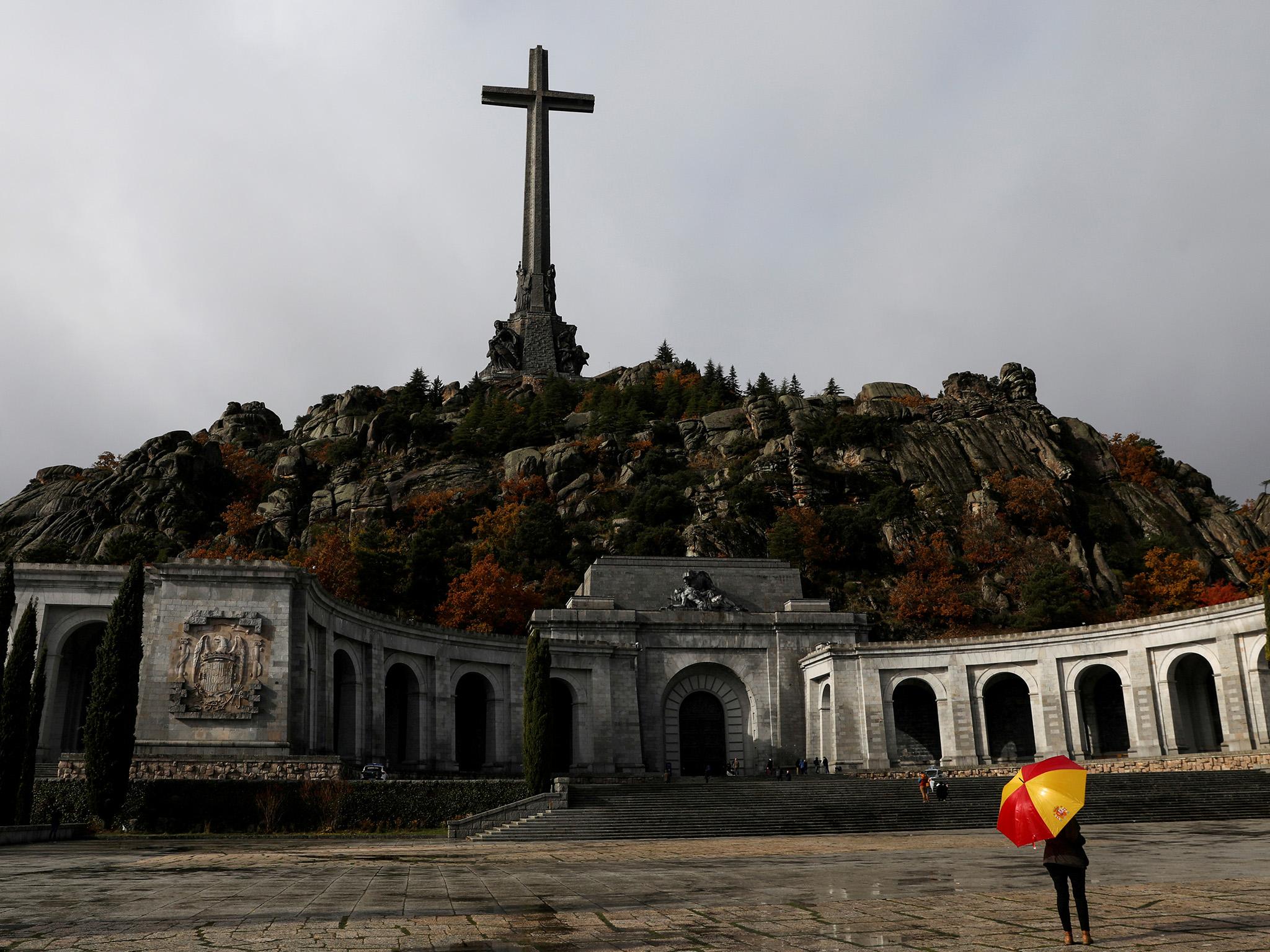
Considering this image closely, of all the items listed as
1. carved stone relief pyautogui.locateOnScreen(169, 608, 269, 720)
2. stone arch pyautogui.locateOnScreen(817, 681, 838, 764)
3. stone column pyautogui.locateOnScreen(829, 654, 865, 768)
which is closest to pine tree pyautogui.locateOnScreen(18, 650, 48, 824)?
carved stone relief pyautogui.locateOnScreen(169, 608, 269, 720)

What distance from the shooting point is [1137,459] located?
→ 83.1 m

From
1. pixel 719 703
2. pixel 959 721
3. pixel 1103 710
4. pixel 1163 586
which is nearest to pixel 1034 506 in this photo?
pixel 1163 586

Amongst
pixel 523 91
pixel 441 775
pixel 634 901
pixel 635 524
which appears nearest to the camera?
pixel 634 901

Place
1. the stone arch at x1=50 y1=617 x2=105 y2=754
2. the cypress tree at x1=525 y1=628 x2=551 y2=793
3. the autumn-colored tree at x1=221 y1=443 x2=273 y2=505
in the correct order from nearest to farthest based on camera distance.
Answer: the cypress tree at x1=525 y1=628 x2=551 y2=793, the stone arch at x1=50 y1=617 x2=105 y2=754, the autumn-colored tree at x1=221 y1=443 x2=273 y2=505

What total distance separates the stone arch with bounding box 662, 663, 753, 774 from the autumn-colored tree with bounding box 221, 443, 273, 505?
4773cm

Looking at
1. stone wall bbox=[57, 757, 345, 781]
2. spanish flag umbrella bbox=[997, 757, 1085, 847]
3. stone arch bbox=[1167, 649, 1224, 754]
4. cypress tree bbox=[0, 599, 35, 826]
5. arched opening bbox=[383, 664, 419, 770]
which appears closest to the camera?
spanish flag umbrella bbox=[997, 757, 1085, 847]

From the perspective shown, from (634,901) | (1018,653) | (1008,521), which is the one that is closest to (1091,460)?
(1008,521)

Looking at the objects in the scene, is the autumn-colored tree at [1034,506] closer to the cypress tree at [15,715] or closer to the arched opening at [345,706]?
the arched opening at [345,706]

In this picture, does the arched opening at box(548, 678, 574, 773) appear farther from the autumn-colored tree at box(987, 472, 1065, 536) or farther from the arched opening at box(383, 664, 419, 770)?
the autumn-colored tree at box(987, 472, 1065, 536)

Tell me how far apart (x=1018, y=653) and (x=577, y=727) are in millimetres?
17958

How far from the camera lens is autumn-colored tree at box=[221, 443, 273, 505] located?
81.3 m

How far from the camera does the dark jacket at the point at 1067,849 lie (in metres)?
8.95

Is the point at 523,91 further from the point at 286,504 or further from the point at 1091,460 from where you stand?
the point at 1091,460

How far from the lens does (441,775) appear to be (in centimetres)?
3928
